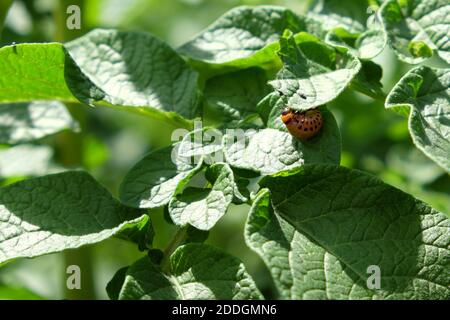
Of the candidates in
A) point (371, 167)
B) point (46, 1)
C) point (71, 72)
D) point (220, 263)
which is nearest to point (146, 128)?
point (46, 1)

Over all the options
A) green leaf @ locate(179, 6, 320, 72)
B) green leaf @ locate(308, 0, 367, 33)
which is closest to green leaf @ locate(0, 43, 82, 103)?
green leaf @ locate(179, 6, 320, 72)

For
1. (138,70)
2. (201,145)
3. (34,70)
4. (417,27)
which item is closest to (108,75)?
(138,70)

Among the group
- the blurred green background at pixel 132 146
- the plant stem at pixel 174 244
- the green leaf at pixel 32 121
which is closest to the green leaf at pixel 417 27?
the plant stem at pixel 174 244

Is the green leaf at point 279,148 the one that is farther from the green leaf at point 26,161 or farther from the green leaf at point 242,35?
the green leaf at point 26,161

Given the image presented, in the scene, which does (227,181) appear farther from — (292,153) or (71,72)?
(71,72)

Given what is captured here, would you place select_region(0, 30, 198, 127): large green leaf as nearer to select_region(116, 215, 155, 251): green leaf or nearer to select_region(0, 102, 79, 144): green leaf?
select_region(116, 215, 155, 251): green leaf

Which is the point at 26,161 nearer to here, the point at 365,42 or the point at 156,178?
the point at 156,178
